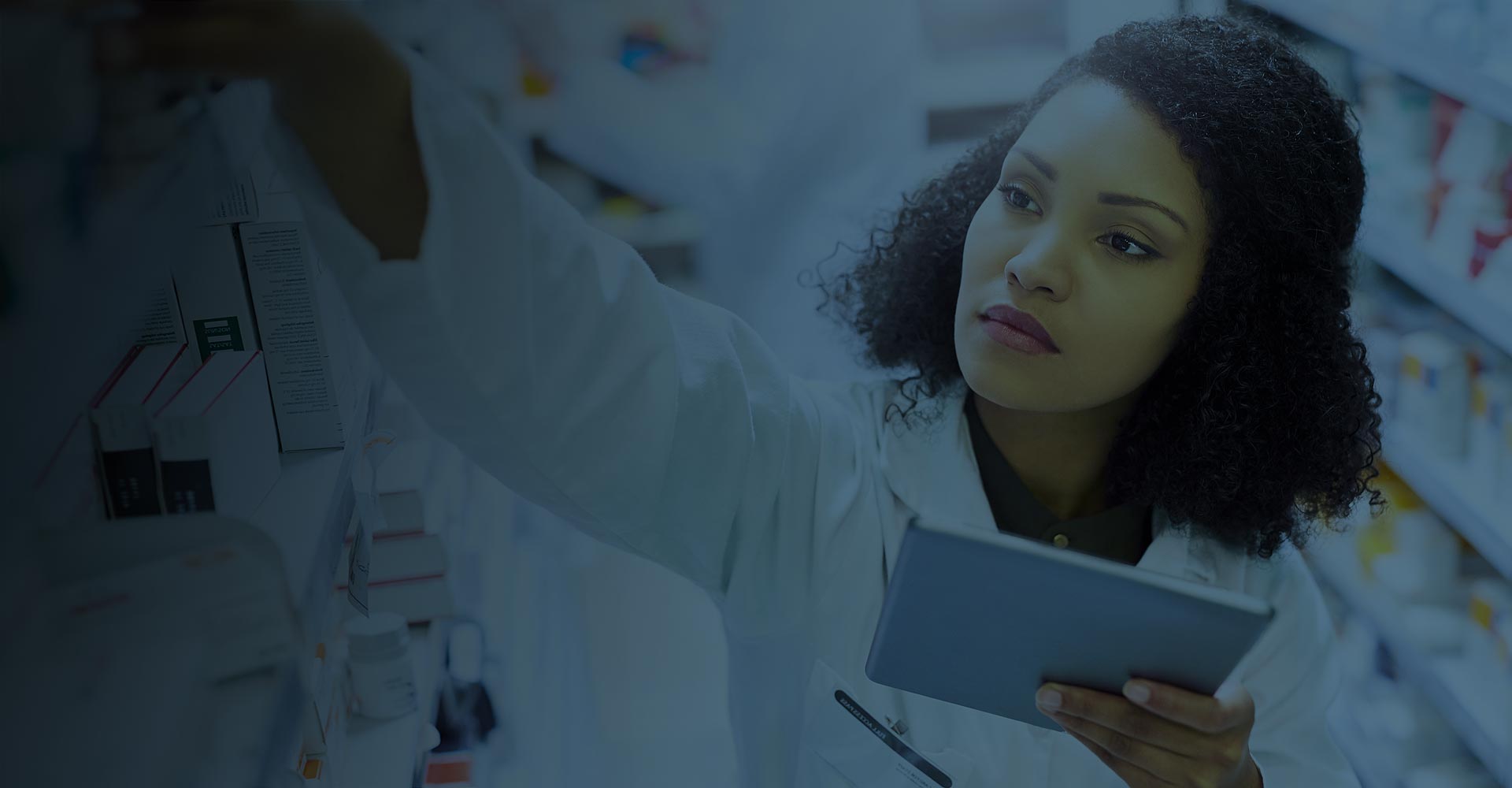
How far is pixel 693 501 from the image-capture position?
3.47 ft

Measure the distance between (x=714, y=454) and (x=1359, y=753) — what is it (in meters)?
1.99

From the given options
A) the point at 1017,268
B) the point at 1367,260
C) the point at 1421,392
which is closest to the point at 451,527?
the point at 1017,268

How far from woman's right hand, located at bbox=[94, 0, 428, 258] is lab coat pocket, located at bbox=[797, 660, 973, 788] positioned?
812 millimetres

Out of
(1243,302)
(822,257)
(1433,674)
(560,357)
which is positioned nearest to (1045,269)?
(1243,302)

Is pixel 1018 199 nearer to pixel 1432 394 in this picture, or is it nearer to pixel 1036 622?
pixel 1036 622

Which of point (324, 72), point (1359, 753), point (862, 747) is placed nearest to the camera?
point (324, 72)

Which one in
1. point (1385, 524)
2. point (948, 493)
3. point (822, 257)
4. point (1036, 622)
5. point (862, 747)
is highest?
point (1036, 622)

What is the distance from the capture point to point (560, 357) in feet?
2.79

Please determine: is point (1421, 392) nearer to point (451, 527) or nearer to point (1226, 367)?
point (1226, 367)

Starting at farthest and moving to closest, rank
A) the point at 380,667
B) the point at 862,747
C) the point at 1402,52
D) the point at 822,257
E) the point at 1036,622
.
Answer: the point at 822,257 → the point at 1402,52 → the point at 380,667 → the point at 862,747 → the point at 1036,622

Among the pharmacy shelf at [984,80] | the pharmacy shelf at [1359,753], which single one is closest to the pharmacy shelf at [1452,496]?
the pharmacy shelf at [1359,753]

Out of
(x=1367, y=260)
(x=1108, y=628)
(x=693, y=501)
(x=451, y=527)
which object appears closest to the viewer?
(x=1108, y=628)

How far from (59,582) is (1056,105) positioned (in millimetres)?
1021

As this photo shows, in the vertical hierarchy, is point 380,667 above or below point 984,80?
below
